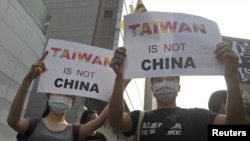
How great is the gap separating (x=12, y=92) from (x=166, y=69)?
672cm

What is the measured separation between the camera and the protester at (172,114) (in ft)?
5.93

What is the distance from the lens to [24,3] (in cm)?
850

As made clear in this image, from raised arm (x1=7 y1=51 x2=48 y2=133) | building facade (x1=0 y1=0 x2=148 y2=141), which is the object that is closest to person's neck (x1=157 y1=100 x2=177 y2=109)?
raised arm (x1=7 y1=51 x2=48 y2=133)

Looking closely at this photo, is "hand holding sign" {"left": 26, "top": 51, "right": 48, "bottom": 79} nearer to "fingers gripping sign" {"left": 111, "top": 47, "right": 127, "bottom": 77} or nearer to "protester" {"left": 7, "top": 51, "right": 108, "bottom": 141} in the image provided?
"protester" {"left": 7, "top": 51, "right": 108, "bottom": 141}

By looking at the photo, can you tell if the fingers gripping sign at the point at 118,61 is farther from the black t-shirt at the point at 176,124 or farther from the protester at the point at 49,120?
the protester at the point at 49,120

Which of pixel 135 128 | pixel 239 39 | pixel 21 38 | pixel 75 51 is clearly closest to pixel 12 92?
pixel 21 38

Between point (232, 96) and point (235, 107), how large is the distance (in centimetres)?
7

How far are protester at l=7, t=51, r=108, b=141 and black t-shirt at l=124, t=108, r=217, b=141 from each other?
722 millimetres

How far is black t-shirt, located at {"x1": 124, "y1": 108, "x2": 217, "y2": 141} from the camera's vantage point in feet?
6.01

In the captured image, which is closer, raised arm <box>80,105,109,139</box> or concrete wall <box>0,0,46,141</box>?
raised arm <box>80,105,109,139</box>

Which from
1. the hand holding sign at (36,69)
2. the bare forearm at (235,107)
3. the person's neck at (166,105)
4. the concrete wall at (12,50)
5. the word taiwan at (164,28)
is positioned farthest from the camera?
the concrete wall at (12,50)

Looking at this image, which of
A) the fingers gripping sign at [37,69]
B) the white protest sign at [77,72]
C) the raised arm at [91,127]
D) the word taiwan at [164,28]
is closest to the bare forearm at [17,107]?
the fingers gripping sign at [37,69]

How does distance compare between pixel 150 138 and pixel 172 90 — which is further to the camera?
pixel 172 90

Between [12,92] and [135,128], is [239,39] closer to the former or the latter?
[135,128]
